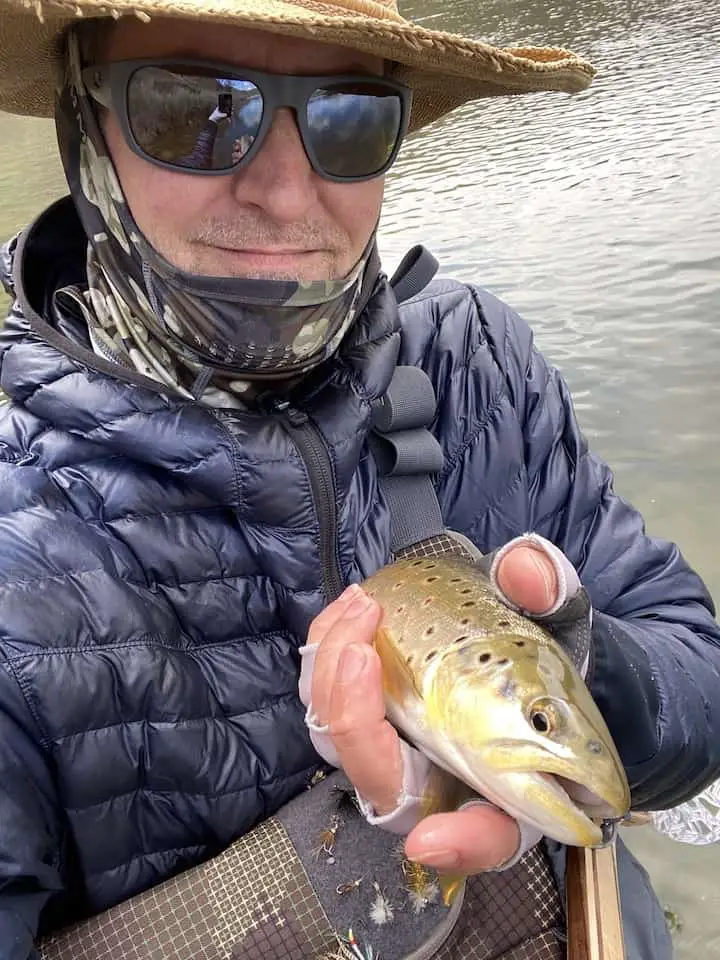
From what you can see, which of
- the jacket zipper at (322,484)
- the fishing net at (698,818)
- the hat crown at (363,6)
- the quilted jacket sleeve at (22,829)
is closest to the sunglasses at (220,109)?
the hat crown at (363,6)

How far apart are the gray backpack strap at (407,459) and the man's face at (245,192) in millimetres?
364

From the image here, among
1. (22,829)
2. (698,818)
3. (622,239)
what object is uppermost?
(22,829)

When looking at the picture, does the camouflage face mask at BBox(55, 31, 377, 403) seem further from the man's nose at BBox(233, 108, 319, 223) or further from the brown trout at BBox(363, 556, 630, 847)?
the brown trout at BBox(363, 556, 630, 847)

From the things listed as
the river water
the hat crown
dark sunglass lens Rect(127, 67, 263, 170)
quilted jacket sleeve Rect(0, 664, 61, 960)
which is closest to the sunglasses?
dark sunglass lens Rect(127, 67, 263, 170)

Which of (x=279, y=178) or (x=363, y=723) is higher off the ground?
(x=279, y=178)

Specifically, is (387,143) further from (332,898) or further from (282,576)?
(332,898)

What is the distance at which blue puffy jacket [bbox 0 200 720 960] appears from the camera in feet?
4.91

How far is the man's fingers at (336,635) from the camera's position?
126cm

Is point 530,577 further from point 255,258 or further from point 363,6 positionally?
point 363,6

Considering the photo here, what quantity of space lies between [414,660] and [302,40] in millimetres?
1173

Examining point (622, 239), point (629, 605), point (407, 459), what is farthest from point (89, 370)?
point (622, 239)

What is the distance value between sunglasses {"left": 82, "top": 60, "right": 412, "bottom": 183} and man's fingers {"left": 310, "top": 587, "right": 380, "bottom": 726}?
874mm

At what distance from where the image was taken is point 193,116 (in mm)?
1566

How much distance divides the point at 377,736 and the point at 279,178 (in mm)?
1073
